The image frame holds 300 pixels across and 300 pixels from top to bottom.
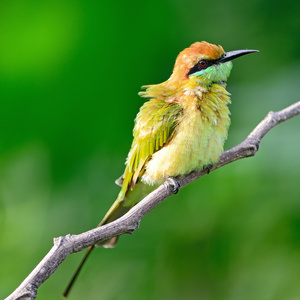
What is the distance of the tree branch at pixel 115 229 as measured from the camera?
142cm

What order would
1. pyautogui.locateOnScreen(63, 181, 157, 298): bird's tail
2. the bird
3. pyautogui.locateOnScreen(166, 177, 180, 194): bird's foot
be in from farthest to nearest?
pyautogui.locateOnScreen(63, 181, 157, 298): bird's tail
the bird
pyautogui.locateOnScreen(166, 177, 180, 194): bird's foot

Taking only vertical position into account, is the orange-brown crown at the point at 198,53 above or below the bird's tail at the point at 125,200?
above

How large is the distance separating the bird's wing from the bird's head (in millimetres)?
137

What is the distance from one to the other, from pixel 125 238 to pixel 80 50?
0.80 m

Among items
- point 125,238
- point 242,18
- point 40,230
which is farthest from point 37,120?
point 242,18

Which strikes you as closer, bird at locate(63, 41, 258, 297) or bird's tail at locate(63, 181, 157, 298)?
bird at locate(63, 41, 258, 297)

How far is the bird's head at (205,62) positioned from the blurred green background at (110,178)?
0.88 feet

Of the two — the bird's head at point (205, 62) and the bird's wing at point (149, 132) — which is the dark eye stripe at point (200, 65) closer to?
the bird's head at point (205, 62)

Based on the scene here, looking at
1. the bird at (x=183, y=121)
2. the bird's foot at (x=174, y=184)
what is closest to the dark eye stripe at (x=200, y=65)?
the bird at (x=183, y=121)

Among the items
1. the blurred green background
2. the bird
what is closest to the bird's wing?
the bird

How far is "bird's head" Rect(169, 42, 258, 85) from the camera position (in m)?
2.10

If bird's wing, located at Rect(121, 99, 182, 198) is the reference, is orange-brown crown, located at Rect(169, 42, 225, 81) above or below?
above

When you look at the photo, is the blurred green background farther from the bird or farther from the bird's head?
the bird's head

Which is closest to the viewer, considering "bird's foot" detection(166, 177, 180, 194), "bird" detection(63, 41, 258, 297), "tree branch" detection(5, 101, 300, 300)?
"tree branch" detection(5, 101, 300, 300)
